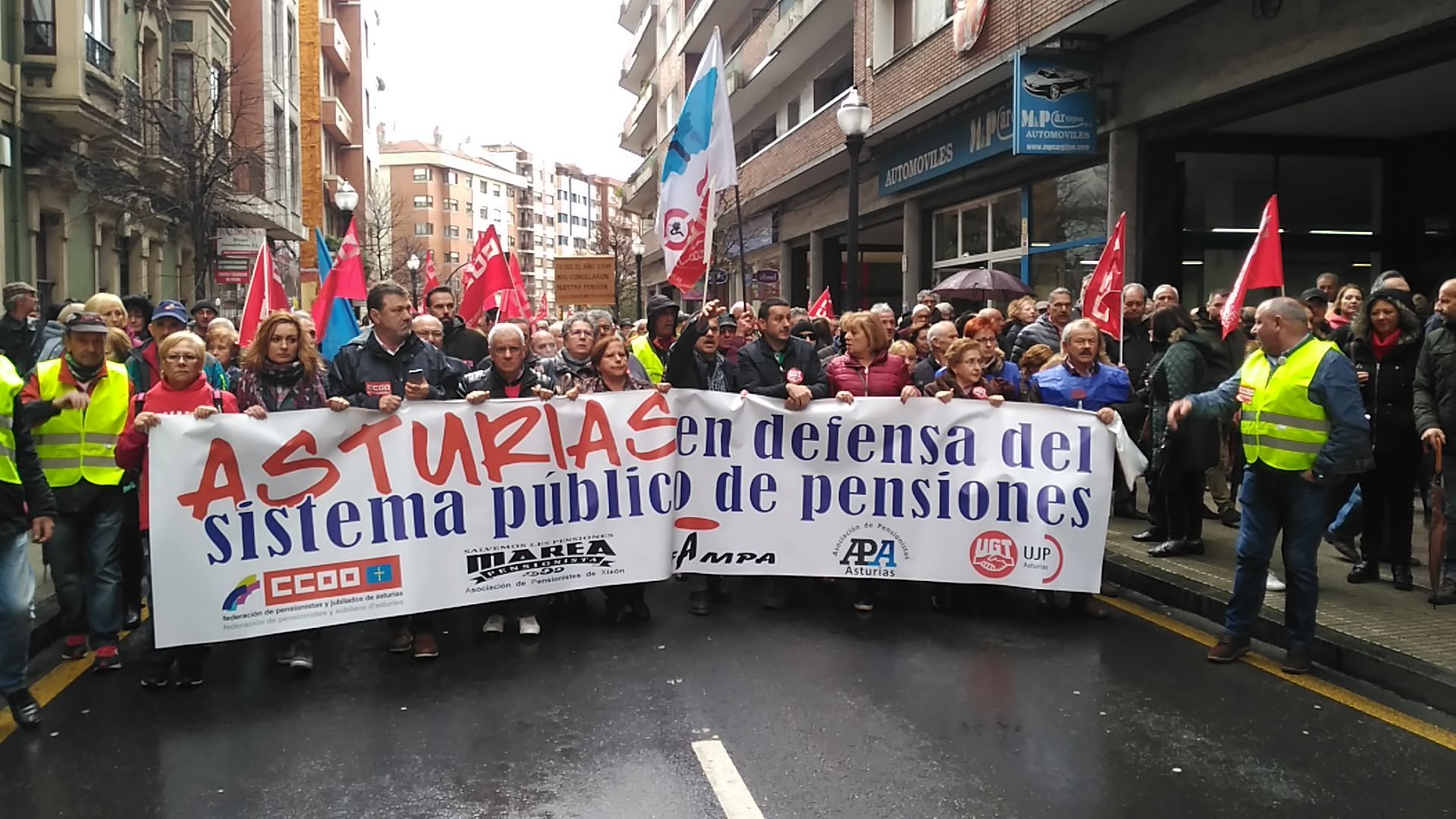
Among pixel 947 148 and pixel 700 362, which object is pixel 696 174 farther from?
pixel 947 148

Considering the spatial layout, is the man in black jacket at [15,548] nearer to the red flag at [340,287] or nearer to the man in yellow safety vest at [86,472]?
A: the man in yellow safety vest at [86,472]

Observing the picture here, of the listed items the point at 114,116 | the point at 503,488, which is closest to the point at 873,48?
the point at 114,116

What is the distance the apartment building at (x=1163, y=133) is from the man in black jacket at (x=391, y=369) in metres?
8.53

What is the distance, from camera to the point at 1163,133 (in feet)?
45.9

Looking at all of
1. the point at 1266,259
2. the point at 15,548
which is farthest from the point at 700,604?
the point at 1266,259

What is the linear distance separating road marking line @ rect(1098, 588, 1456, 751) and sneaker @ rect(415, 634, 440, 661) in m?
4.09

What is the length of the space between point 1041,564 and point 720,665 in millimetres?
2146

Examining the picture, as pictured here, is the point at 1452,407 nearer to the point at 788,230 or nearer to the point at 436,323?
the point at 436,323

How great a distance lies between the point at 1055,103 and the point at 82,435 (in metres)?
12.1

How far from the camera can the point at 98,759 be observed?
4699 mm

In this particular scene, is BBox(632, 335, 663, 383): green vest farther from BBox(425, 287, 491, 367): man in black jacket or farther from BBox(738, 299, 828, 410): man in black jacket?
BBox(738, 299, 828, 410): man in black jacket

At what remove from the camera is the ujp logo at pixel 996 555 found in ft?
22.6

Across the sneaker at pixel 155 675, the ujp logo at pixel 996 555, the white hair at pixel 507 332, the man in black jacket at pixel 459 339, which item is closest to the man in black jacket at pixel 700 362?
the white hair at pixel 507 332

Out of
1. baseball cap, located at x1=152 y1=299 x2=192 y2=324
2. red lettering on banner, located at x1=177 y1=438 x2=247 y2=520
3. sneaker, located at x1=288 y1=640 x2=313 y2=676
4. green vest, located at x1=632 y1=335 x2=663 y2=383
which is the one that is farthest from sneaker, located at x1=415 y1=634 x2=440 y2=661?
green vest, located at x1=632 y1=335 x2=663 y2=383
